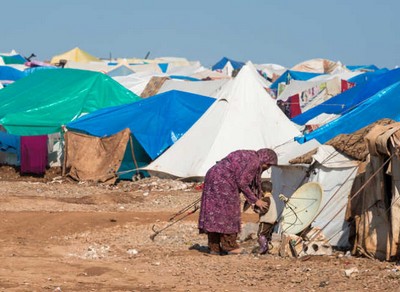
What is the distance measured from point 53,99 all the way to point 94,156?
3372 mm

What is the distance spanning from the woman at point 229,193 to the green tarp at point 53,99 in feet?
36.3

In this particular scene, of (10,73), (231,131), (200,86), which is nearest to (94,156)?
(231,131)

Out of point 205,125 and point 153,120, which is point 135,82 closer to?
point 153,120

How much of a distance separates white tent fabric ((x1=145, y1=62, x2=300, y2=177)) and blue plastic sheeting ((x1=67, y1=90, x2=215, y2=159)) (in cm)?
95

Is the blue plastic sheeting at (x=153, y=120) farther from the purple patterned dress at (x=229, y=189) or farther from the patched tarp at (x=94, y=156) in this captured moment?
the purple patterned dress at (x=229, y=189)

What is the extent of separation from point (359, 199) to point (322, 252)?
61 cm

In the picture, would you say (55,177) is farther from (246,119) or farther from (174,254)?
(174,254)

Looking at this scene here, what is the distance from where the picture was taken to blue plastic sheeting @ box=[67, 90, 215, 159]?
1878 cm

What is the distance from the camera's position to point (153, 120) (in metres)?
19.2

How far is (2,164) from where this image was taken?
68.8ft

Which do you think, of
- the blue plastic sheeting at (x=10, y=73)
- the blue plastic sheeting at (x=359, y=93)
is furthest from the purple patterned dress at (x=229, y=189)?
the blue plastic sheeting at (x=10, y=73)

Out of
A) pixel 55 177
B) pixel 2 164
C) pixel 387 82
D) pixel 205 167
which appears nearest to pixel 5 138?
pixel 2 164

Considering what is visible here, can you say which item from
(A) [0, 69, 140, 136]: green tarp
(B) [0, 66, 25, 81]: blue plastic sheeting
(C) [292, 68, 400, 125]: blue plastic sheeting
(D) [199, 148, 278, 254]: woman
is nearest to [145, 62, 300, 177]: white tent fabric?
(C) [292, 68, 400, 125]: blue plastic sheeting

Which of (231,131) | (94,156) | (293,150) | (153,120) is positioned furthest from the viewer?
(153,120)
